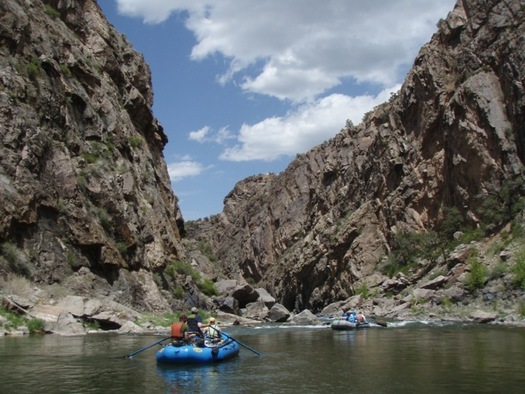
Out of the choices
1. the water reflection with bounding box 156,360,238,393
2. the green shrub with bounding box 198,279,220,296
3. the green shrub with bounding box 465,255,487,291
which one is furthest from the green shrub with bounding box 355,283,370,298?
the water reflection with bounding box 156,360,238,393

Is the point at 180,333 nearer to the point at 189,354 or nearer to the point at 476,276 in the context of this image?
the point at 189,354

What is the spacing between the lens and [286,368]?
17828mm

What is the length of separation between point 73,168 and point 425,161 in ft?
159

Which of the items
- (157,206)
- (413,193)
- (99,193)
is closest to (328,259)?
(413,193)

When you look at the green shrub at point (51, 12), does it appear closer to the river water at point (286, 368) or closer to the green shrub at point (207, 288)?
the green shrub at point (207, 288)

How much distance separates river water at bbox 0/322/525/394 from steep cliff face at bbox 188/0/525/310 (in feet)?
128

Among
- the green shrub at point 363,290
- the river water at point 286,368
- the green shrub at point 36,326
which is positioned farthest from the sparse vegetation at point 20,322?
the green shrub at point 363,290

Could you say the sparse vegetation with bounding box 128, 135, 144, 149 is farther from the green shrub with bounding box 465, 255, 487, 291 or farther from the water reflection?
the water reflection

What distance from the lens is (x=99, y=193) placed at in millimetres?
42344

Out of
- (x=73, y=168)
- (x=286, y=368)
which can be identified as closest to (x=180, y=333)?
(x=286, y=368)

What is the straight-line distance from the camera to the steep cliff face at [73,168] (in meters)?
35.3

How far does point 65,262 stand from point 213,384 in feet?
78.0

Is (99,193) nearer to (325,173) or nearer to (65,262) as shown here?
(65,262)

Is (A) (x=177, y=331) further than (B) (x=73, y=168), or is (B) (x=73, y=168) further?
(B) (x=73, y=168)
